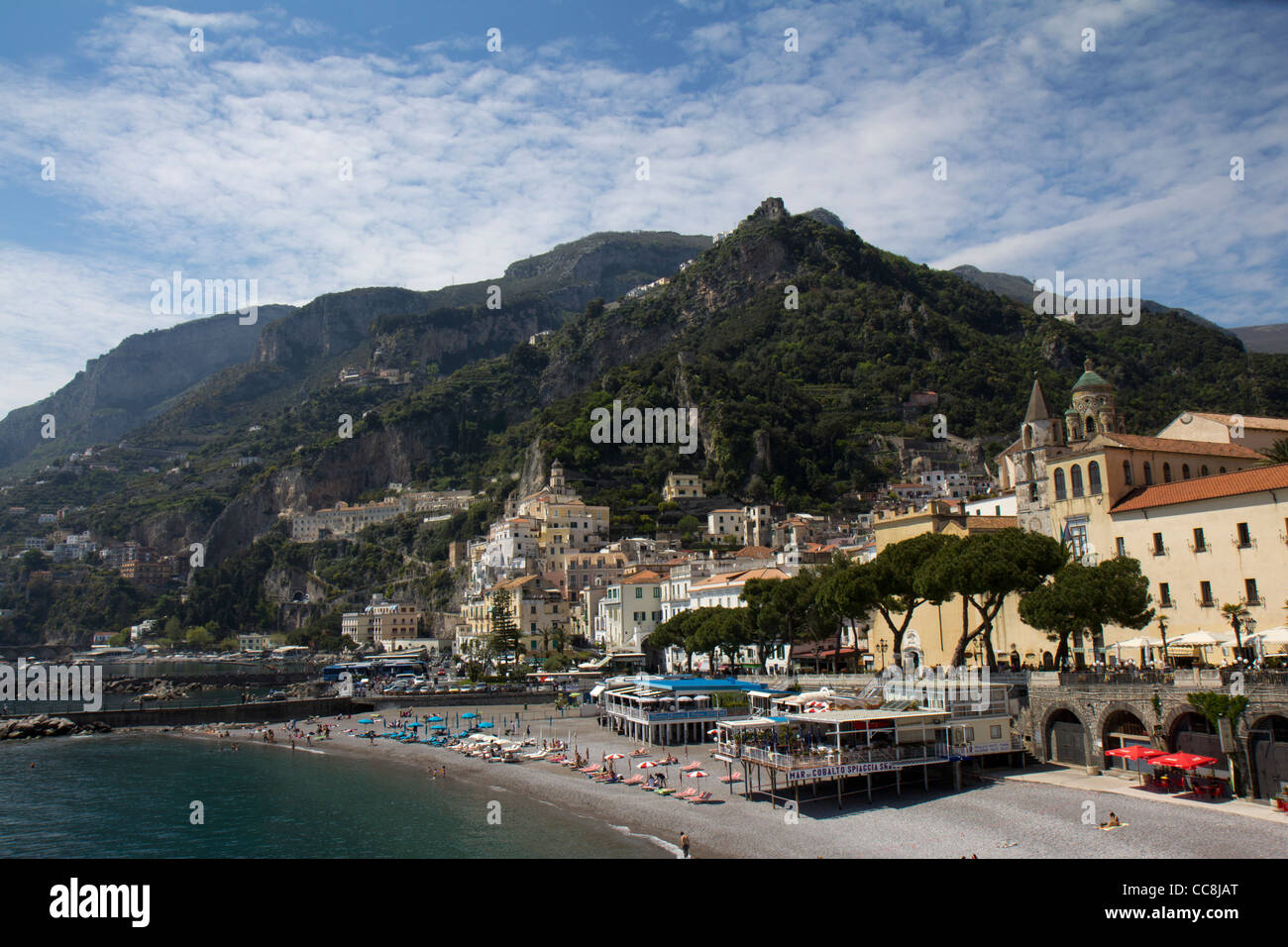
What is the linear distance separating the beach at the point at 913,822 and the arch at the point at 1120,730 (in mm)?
2953

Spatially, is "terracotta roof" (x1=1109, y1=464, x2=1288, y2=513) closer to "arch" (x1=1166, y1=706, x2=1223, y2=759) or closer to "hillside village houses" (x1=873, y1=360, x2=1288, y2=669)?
"hillside village houses" (x1=873, y1=360, x2=1288, y2=669)

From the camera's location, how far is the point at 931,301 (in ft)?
542

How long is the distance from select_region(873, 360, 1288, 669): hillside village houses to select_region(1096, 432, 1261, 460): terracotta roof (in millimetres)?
73

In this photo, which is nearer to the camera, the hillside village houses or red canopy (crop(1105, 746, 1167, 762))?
red canopy (crop(1105, 746, 1167, 762))

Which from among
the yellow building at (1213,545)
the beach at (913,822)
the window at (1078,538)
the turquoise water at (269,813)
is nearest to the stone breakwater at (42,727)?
the turquoise water at (269,813)

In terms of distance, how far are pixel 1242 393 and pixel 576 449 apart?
9253 cm

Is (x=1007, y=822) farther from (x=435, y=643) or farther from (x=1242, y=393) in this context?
(x=1242, y=393)

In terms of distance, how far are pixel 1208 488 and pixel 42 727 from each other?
73793mm

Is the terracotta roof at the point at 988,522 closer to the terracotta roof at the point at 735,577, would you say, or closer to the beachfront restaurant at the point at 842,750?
the terracotta roof at the point at 735,577

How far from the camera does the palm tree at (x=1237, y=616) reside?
29.7 metres

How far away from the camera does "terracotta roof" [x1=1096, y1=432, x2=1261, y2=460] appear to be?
4028 cm

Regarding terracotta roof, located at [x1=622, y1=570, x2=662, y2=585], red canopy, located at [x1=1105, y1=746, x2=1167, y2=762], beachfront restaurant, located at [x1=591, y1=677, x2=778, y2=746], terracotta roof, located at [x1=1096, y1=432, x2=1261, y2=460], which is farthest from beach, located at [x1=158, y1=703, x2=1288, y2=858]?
terracotta roof, located at [x1=622, y1=570, x2=662, y2=585]
